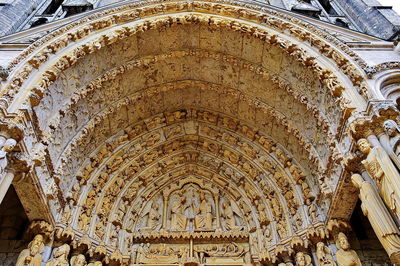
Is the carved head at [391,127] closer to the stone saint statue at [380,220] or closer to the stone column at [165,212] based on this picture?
the stone saint statue at [380,220]

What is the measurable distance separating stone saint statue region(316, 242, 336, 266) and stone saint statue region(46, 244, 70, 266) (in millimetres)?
4019

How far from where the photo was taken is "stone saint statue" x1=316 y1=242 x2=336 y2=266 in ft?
17.9

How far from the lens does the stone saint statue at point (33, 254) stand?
5147 millimetres

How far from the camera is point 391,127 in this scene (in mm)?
4410

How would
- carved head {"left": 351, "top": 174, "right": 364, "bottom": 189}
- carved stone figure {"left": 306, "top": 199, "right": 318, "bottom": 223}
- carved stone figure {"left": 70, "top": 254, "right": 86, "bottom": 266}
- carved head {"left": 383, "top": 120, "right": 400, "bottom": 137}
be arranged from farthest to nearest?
carved stone figure {"left": 306, "top": 199, "right": 318, "bottom": 223}, carved stone figure {"left": 70, "top": 254, "right": 86, "bottom": 266}, carved head {"left": 351, "top": 174, "right": 364, "bottom": 189}, carved head {"left": 383, "top": 120, "right": 400, "bottom": 137}

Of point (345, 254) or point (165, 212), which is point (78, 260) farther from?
point (345, 254)

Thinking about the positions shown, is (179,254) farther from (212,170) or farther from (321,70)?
(321,70)

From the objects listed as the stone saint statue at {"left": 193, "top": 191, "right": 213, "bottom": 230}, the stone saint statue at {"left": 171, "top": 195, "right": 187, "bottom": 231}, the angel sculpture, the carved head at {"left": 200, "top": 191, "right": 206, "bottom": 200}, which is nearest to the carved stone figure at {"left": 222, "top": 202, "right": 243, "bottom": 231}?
the stone saint statue at {"left": 193, "top": 191, "right": 213, "bottom": 230}

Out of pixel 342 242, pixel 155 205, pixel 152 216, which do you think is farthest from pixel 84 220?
pixel 342 242

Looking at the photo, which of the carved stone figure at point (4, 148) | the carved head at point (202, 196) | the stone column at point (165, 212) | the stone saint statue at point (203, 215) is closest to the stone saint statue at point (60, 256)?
the carved stone figure at point (4, 148)

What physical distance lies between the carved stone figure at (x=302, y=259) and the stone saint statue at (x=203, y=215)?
2.01 metres

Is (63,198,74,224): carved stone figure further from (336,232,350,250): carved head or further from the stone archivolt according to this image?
(336,232,350,250): carved head

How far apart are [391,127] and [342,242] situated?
83.1 inches

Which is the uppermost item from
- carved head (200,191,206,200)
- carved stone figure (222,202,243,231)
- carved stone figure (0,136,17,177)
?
carved head (200,191,206,200)
